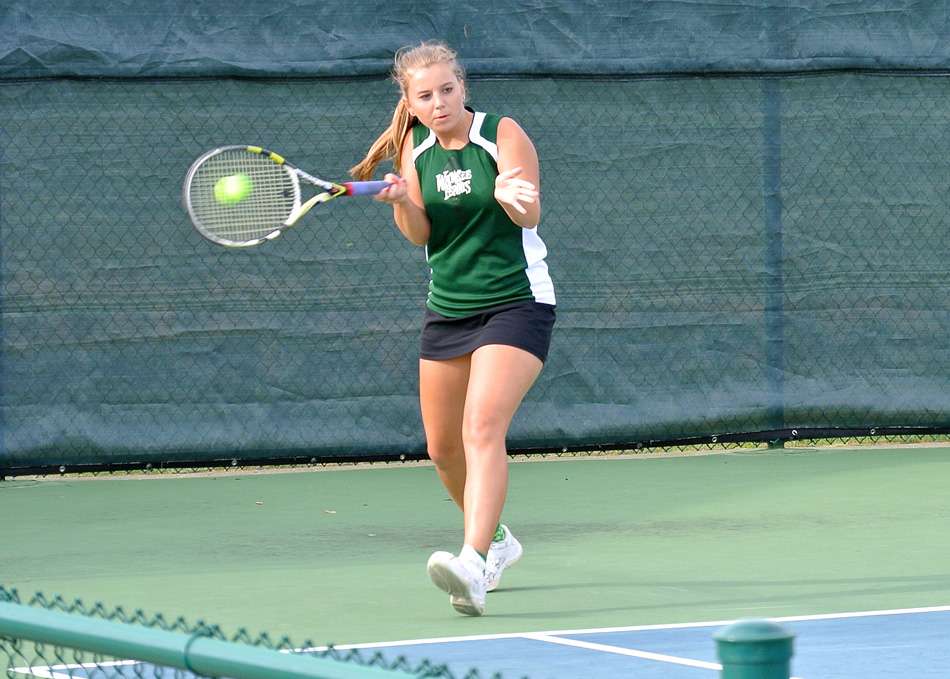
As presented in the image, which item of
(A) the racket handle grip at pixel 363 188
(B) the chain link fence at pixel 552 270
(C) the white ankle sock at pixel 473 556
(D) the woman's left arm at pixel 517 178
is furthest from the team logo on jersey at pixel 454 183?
(B) the chain link fence at pixel 552 270

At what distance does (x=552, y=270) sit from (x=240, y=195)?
341cm

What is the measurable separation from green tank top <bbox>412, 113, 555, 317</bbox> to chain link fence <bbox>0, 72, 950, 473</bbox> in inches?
125

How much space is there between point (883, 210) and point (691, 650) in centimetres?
498

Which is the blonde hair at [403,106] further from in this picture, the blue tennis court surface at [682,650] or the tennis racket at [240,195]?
the blue tennis court surface at [682,650]

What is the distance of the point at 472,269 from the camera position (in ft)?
15.5

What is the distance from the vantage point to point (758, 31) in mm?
8320

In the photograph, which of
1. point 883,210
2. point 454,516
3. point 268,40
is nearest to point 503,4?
point 268,40

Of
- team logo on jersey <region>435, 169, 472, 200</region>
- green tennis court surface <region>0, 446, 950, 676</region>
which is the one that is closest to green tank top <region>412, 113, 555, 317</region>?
team logo on jersey <region>435, 169, 472, 200</region>

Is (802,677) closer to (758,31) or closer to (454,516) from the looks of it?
(454,516)

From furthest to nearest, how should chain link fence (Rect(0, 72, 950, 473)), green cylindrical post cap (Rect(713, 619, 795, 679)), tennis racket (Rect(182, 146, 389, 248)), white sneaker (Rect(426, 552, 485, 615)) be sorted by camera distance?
chain link fence (Rect(0, 72, 950, 473)) → tennis racket (Rect(182, 146, 389, 248)) → white sneaker (Rect(426, 552, 485, 615)) → green cylindrical post cap (Rect(713, 619, 795, 679))

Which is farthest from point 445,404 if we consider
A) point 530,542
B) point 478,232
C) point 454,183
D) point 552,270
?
point 552,270

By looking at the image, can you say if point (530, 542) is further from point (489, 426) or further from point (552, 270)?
point (552, 270)

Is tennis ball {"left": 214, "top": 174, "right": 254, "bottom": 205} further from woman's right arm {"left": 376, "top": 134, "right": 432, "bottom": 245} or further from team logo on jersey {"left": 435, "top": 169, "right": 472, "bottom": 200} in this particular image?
team logo on jersey {"left": 435, "top": 169, "right": 472, "bottom": 200}

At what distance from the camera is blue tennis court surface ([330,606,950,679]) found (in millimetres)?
3754
